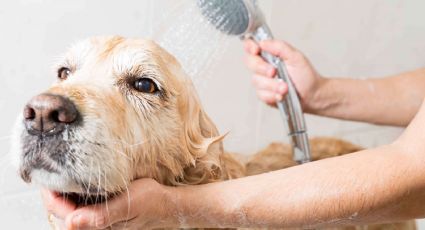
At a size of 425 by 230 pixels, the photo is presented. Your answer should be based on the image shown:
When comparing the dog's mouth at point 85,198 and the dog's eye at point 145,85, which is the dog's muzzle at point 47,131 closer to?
the dog's mouth at point 85,198

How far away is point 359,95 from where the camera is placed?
1.56m

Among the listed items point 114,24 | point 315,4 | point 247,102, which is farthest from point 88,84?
point 315,4

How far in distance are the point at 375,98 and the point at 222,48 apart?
47 centimetres

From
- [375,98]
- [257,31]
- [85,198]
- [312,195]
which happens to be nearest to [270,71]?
[257,31]

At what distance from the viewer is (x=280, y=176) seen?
3.14 ft

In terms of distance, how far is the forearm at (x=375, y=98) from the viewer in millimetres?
1553

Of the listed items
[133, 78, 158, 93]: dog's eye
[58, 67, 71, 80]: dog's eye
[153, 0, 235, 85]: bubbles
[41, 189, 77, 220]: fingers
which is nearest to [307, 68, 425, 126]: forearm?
[153, 0, 235, 85]: bubbles

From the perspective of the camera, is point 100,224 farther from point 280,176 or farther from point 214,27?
point 214,27

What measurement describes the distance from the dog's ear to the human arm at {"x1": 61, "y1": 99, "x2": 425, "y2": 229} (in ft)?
0.62

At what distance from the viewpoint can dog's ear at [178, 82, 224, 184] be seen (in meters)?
1.15

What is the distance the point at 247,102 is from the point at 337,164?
3.05 feet

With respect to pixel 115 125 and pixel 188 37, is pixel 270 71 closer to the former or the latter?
pixel 188 37

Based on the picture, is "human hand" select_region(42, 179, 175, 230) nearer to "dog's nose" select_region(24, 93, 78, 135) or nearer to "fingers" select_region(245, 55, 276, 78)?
"dog's nose" select_region(24, 93, 78, 135)

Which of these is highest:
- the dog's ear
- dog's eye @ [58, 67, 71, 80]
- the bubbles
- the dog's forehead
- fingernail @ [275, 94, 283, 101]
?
the bubbles
